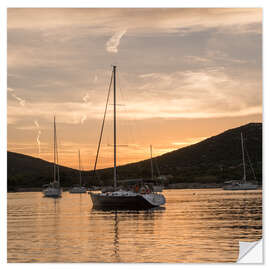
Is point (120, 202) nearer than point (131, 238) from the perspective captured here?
No

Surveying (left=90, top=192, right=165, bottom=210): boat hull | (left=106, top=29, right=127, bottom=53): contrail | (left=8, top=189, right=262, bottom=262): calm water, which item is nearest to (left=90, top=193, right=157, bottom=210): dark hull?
(left=90, top=192, right=165, bottom=210): boat hull

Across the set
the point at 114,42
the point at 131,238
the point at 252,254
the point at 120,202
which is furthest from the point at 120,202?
the point at 252,254

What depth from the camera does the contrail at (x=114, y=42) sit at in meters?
14.4

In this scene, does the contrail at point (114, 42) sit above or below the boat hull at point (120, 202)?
above

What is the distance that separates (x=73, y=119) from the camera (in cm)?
1659

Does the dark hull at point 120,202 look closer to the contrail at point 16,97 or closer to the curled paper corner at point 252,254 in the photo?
the contrail at point 16,97

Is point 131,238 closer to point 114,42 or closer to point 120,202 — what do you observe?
point 114,42

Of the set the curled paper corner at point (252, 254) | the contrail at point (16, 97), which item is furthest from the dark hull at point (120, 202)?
the curled paper corner at point (252, 254)

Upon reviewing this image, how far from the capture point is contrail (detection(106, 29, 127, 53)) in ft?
47.3

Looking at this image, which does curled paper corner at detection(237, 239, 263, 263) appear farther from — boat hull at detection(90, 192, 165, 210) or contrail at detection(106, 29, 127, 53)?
boat hull at detection(90, 192, 165, 210)

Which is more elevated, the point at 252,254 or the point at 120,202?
the point at 120,202

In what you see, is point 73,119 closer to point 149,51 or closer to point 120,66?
point 120,66

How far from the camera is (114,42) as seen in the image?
14.6 meters
